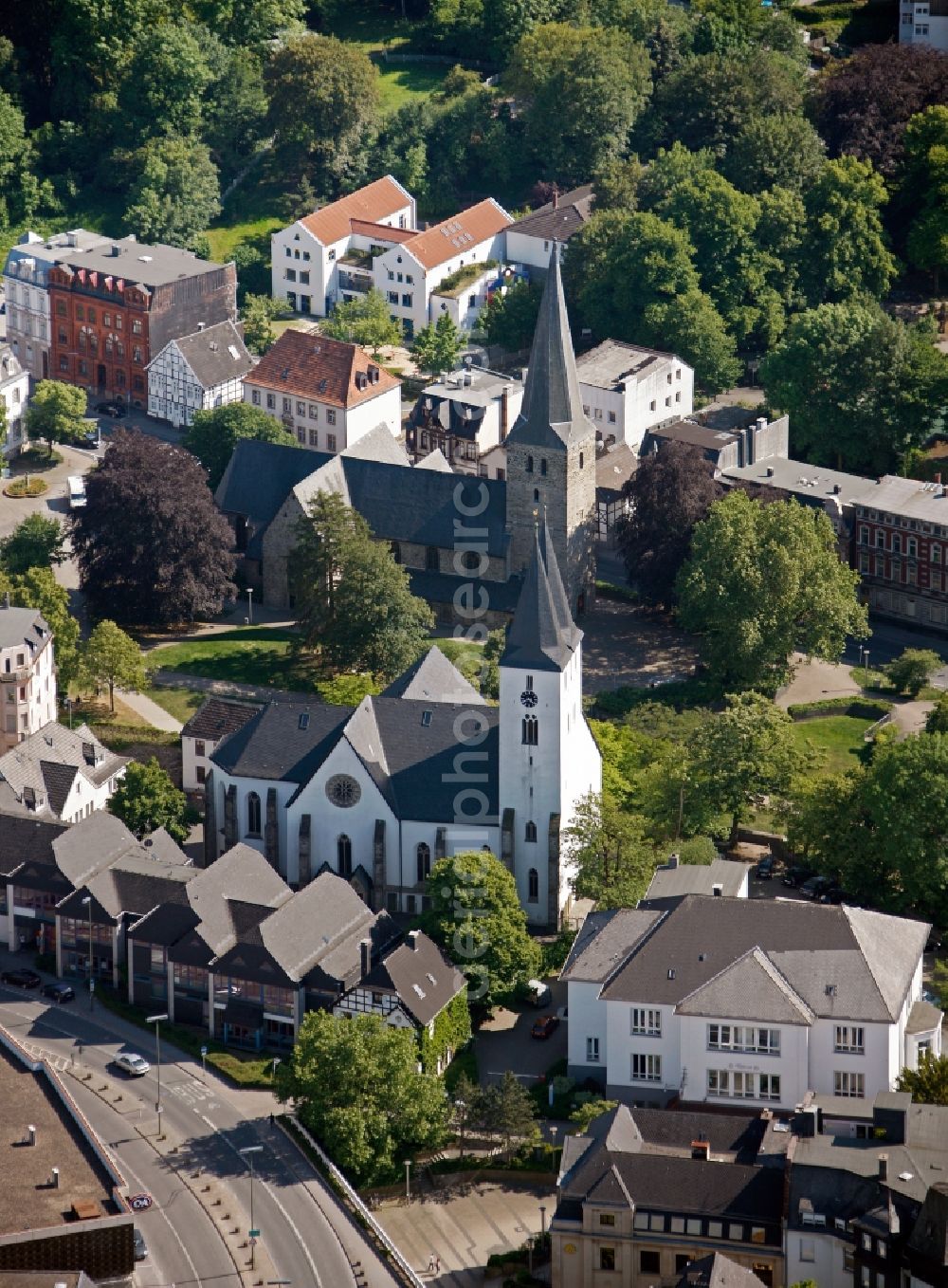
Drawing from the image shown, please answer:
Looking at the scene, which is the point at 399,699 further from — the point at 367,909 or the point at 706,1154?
the point at 706,1154

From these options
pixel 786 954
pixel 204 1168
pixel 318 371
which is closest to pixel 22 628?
pixel 318 371

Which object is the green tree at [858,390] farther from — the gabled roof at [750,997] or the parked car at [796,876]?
the gabled roof at [750,997]

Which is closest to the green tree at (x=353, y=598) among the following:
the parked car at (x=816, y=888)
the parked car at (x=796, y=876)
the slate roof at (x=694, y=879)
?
the parked car at (x=796, y=876)

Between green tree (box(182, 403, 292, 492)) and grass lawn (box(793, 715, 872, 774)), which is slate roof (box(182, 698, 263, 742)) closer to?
grass lawn (box(793, 715, 872, 774))

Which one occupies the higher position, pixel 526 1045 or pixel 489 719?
pixel 489 719

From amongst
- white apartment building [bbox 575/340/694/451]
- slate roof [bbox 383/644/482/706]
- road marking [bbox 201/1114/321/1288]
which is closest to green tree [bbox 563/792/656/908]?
slate roof [bbox 383/644/482/706]

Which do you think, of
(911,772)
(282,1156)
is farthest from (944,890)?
(282,1156)
